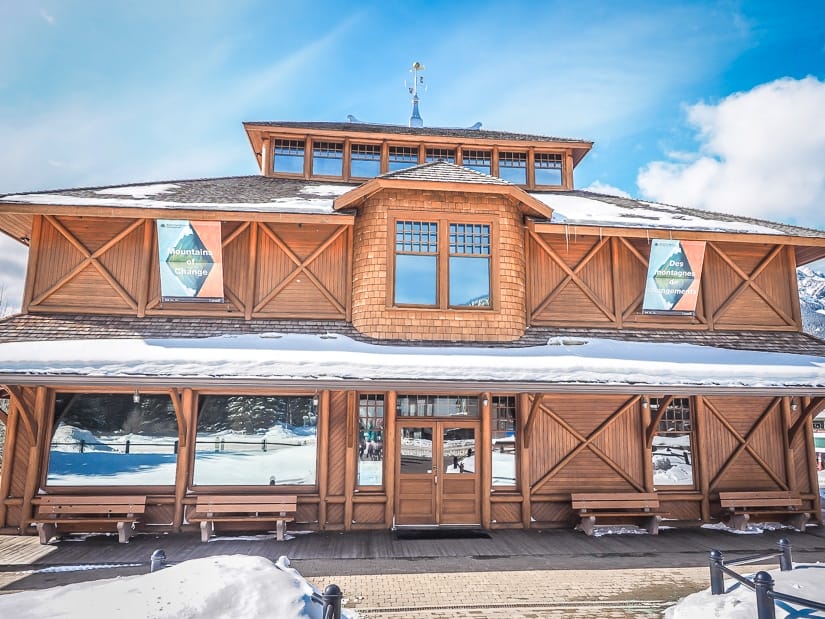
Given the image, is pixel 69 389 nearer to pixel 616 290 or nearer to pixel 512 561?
pixel 512 561

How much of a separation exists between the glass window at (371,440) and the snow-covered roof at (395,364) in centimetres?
131

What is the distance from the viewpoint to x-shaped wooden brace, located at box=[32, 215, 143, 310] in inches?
425

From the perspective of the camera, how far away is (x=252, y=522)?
9.82m

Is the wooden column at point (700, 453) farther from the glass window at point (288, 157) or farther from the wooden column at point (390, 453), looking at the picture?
the glass window at point (288, 157)

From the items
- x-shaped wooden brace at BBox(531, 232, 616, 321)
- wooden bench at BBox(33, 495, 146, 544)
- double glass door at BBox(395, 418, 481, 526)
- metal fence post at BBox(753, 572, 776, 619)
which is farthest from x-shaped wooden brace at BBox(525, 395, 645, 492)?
wooden bench at BBox(33, 495, 146, 544)

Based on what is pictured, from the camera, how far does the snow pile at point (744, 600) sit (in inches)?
223

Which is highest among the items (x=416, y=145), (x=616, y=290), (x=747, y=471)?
(x=416, y=145)

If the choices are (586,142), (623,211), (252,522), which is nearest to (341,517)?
(252,522)

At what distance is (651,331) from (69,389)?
12416 mm

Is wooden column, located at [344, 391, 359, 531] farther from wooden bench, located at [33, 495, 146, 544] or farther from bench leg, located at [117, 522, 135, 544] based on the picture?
bench leg, located at [117, 522, 135, 544]

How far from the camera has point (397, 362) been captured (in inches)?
380

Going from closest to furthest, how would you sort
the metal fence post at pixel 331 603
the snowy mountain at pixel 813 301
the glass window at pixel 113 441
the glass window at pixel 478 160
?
the metal fence post at pixel 331 603 → the glass window at pixel 113 441 → the glass window at pixel 478 160 → the snowy mountain at pixel 813 301

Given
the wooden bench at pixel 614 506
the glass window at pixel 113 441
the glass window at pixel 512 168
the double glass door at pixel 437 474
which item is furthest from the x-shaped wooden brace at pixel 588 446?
the glass window at pixel 113 441

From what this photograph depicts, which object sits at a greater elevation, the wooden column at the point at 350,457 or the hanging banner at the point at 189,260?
the hanging banner at the point at 189,260
